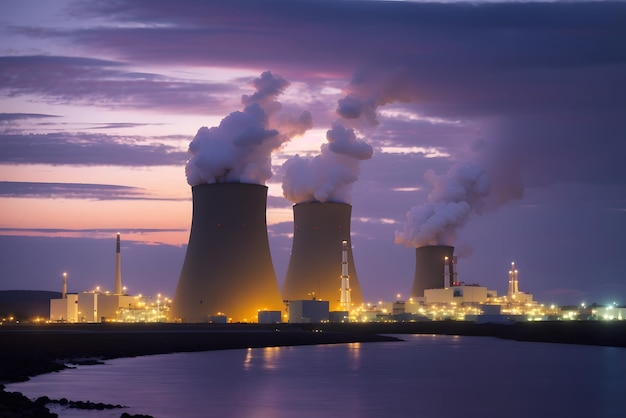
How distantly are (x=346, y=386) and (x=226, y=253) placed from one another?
25994mm

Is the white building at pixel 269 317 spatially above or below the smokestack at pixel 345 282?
below

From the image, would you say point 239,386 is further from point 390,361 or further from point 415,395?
point 390,361

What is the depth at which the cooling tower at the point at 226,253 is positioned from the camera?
52.8m

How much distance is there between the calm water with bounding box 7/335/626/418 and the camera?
72.5ft

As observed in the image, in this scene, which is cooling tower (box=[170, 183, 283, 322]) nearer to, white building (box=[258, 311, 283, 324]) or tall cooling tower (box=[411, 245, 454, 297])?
white building (box=[258, 311, 283, 324])

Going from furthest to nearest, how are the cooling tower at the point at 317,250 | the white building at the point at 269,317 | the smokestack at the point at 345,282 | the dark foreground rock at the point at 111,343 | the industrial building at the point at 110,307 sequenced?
the industrial building at the point at 110,307 → the smokestack at the point at 345,282 → the cooling tower at the point at 317,250 → the white building at the point at 269,317 → the dark foreground rock at the point at 111,343

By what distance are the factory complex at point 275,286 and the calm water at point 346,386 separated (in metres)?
12.4

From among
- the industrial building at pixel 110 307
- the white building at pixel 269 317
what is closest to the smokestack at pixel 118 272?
the industrial building at pixel 110 307

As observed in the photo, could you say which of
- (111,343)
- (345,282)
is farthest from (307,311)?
(111,343)

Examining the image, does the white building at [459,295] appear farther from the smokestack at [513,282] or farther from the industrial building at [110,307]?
the industrial building at [110,307]

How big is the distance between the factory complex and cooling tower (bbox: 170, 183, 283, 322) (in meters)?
0.05

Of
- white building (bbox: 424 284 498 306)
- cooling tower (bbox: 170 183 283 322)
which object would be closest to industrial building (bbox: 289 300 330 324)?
cooling tower (bbox: 170 183 283 322)

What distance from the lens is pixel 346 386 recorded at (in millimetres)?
27750

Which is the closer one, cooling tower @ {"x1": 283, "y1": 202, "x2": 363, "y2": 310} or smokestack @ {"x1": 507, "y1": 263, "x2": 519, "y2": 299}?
cooling tower @ {"x1": 283, "y1": 202, "x2": 363, "y2": 310}
